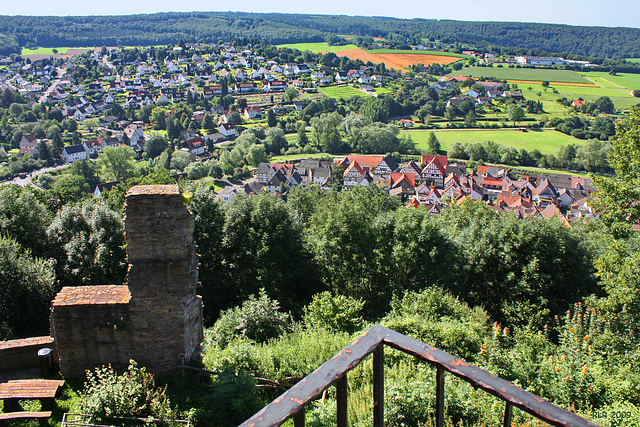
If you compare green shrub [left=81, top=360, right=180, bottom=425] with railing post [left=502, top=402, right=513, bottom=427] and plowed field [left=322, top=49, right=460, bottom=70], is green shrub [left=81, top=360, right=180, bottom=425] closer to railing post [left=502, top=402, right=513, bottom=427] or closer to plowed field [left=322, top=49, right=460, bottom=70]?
railing post [left=502, top=402, right=513, bottom=427]

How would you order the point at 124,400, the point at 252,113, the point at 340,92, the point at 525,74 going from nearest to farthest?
the point at 124,400 → the point at 252,113 → the point at 340,92 → the point at 525,74

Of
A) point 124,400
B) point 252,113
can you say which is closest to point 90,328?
point 124,400

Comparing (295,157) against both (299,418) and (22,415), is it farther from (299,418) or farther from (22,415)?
(299,418)

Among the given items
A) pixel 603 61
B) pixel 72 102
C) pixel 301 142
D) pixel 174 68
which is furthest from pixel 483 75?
pixel 72 102

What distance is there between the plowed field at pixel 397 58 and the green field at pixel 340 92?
1309 inches

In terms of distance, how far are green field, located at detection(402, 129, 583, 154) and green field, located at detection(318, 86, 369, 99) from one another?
3822 cm

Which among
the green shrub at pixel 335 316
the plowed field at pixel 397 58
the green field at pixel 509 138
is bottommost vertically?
the green field at pixel 509 138

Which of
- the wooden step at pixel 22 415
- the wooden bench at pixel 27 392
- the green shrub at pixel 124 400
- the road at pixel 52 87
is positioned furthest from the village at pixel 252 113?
the wooden step at pixel 22 415

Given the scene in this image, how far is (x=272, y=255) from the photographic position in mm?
17250

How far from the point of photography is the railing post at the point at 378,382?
Result: 2.48 m

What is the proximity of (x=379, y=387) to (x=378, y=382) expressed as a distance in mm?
35

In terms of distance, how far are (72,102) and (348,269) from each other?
138 meters

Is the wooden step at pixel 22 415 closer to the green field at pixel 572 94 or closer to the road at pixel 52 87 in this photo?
the green field at pixel 572 94

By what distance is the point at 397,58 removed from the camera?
178000mm
